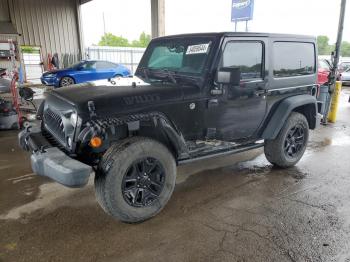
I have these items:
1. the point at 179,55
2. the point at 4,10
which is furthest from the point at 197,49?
the point at 4,10

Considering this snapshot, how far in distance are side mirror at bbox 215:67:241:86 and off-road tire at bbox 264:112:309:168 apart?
56.2 inches

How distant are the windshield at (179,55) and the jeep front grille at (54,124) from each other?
54.2 inches

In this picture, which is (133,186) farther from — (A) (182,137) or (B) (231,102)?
(B) (231,102)

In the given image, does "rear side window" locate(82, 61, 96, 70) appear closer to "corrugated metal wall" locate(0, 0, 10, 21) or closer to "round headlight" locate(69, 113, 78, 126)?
"corrugated metal wall" locate(0, 0, 10, 21)

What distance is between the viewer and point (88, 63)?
1388 centimetres

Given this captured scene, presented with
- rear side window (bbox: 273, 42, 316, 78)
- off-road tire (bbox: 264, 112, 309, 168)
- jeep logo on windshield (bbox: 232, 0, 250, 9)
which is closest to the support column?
jeep logo on windshield (bbox: 232, 0, 250, 9)

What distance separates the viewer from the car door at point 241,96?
336 cm

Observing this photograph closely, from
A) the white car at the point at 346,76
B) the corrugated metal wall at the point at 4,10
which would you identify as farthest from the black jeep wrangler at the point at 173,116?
the corrugated metal wall at the point at 4,10

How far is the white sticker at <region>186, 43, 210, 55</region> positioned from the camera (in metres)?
3.31

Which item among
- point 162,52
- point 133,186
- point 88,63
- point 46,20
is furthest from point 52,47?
point 133,186

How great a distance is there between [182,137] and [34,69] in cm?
1813

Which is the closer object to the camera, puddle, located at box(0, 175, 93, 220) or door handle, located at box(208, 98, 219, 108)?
puddle, located at box(0, 175, 93, 220)

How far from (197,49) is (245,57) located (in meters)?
0.60

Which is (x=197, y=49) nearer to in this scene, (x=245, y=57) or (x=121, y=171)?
(x=245, y=57)
